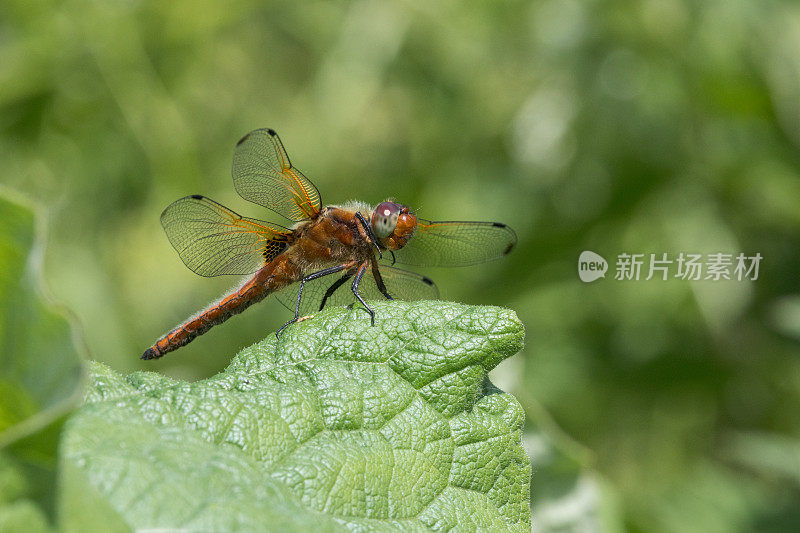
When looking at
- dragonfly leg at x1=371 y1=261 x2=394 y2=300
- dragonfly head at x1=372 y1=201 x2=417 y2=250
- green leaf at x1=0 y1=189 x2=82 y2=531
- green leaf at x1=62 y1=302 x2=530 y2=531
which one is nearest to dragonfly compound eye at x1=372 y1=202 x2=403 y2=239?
dragonfly head at x1=372 y1=201 x2=417 y2=250

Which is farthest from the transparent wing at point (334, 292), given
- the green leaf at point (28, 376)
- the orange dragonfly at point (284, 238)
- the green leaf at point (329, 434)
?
the green leaf at point (28, 376)

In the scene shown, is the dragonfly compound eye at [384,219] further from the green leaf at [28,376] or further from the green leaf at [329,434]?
the green leaf at [28,376]

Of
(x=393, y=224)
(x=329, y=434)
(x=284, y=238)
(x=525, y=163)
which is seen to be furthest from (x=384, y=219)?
(x=525, y=163)

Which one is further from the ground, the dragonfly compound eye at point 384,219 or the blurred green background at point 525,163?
the blurred green background at point 525,163

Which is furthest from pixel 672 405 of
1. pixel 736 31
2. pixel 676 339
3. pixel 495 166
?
pixel 736 31

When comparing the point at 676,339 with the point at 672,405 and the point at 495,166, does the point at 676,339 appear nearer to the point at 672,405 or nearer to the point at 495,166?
the point at 672,405

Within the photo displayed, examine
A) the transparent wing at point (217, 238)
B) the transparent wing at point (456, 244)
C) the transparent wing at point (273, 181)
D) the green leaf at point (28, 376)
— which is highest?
the transparent wing at point (456, 244)

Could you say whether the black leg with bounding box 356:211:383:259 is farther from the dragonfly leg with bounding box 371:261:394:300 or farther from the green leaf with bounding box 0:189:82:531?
the green leaf with bounding box 0:189:82:531
